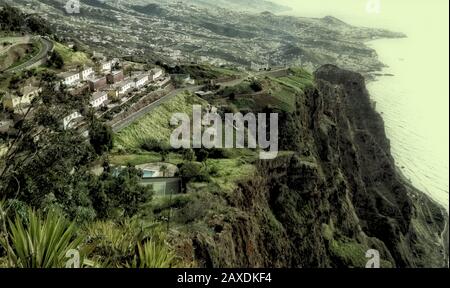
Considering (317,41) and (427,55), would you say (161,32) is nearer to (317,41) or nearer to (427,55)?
(317,41)

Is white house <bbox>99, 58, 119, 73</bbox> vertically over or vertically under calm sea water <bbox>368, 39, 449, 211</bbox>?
over

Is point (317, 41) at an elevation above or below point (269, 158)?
below

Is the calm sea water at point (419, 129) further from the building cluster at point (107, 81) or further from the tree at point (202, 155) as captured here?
the tree at point (202, 155)

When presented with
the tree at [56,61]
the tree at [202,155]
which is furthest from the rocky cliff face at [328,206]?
the tree at [56,61]

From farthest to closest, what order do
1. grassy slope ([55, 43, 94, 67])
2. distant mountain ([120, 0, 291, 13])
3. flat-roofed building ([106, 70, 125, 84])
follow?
distant mountain ([120, 0, 291, 13])
grassy slope ([55, 43, 94, 67])
flat-roofed building ([106, 70, 125, 84])

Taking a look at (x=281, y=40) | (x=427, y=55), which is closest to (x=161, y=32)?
(x=281, y=40)

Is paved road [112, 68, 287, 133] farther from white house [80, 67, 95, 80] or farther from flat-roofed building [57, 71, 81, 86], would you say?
white house [80, 67, 95, 80]

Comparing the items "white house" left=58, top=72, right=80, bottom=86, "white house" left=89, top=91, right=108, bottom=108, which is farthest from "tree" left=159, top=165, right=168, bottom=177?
"white house" left=58, top=72, right=80, bottom=86
